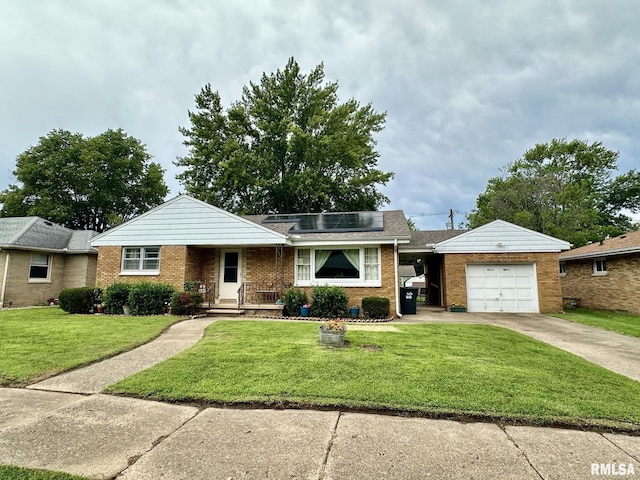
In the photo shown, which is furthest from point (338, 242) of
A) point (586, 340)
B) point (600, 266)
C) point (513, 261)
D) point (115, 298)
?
point (600, 266)

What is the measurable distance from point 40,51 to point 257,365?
1632 centimetres

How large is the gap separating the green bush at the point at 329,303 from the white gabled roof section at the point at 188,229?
2547 millimetres

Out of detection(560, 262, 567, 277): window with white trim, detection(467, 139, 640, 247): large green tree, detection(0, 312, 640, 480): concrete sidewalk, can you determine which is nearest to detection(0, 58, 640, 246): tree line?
detection(467, 139, 640, 247): large green tree

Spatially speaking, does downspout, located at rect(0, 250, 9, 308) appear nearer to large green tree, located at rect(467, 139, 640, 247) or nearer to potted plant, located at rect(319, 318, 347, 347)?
potted plant, located at rect(319, 318, 347, 347)

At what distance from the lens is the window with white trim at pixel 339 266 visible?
12867 millimetres

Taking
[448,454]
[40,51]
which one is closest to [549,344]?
[448,454]

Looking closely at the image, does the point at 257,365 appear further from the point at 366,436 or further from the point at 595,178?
the point at 595,178

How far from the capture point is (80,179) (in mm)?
28688

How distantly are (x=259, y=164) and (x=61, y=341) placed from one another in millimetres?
20426

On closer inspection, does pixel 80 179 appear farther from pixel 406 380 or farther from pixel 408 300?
pixel 406 380

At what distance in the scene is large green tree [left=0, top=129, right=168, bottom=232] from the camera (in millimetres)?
27828

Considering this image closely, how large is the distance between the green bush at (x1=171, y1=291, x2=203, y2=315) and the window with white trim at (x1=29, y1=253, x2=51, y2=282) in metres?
10.3

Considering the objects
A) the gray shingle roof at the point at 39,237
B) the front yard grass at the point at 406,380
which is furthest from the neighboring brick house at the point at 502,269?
the gray shingle roof at the point at 39,237

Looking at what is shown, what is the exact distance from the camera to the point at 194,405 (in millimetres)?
4039
